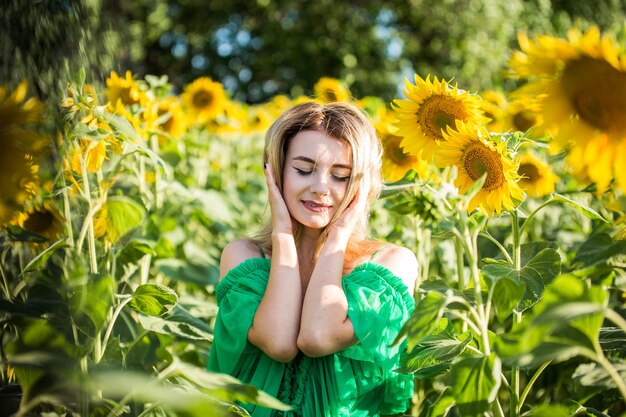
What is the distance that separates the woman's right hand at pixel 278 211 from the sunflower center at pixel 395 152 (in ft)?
1.36

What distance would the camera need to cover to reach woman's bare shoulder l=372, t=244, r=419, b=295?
1553 millimetres

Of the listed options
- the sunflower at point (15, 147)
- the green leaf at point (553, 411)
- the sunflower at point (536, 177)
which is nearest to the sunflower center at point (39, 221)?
the sunflower at point (15, 147)

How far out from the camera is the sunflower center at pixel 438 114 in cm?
153

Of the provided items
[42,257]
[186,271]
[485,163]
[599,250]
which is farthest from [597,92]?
[186,271]

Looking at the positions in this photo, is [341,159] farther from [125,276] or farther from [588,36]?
[588,36]

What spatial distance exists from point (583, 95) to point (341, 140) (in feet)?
2.27

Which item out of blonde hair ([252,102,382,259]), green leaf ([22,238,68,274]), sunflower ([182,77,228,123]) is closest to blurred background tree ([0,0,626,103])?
sunflower ([182,77,228,123])

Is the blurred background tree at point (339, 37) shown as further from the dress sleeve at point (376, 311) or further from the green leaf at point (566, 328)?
the green leaf at point (566, 328)

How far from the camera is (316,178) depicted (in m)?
1.57

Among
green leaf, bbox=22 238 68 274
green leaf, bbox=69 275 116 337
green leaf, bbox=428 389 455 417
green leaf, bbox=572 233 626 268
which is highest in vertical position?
green leaf, bbox=572 233 626 268

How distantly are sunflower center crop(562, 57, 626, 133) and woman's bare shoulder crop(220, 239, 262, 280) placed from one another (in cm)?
86

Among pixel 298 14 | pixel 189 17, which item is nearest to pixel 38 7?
pixel 298 14

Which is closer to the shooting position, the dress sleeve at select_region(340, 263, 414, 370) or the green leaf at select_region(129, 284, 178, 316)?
the green leaf at select_region(129, 284, 178, 316)

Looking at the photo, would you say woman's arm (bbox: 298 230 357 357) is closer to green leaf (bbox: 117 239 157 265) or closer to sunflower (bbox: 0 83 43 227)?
green leaf (bbox: 117 239 157 265)
